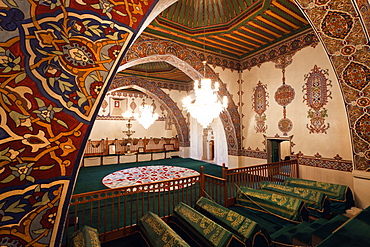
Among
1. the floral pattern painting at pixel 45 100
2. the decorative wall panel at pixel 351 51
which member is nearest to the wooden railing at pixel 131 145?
the floral pattern painting at pixel 45 100

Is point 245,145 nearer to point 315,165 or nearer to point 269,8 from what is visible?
point 315,165

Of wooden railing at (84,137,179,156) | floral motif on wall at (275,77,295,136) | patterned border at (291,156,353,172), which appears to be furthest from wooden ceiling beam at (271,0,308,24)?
wooden railing at (84,137,179,156)

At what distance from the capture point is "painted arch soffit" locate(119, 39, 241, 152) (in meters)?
4.95

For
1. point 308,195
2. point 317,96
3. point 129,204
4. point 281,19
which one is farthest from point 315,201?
point 281,19

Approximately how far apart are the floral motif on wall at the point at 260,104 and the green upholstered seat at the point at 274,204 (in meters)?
3.24

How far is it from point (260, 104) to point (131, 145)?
7.41 m

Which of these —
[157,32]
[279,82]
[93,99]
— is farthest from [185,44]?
[93,99]

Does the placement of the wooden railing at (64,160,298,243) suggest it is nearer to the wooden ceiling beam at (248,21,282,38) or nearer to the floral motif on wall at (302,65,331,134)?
the floral motif on wall at (302,65,331,134)

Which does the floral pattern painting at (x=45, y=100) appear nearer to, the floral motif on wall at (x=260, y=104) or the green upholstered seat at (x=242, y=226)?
the green upholstered seat at (x=242, y=226)

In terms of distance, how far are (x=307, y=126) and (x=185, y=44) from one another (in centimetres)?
461

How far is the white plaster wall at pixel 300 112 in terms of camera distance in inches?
172

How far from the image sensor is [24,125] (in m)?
0.78

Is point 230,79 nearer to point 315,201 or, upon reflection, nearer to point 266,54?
point 266,54

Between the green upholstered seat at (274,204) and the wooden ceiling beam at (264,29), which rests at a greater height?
the wooden ceiling beam at (264,29)
